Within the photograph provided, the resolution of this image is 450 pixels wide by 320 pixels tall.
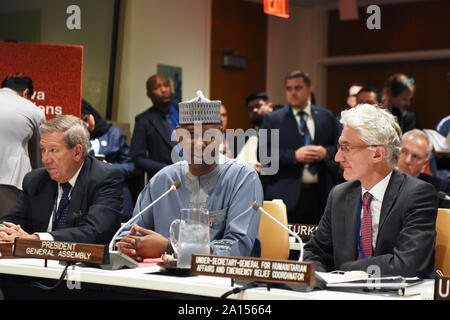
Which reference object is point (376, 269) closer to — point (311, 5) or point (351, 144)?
point (351, 144)

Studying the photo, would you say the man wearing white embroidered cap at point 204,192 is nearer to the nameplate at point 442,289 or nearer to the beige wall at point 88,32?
the nameplate at point 442,289

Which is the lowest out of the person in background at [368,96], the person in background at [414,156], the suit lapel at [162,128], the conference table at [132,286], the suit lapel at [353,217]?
the conference table at [132,286]

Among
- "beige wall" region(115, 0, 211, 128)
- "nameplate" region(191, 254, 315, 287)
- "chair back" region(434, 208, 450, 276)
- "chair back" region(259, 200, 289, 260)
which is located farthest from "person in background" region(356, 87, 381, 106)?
"nameplate" region(191, 254, 315, 287)

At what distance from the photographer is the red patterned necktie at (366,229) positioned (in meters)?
2.88

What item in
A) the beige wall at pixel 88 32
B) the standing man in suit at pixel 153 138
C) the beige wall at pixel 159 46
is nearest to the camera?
the standing man in suit at pixel 153 138

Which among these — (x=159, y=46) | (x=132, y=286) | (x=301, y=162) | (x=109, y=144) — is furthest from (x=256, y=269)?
(x=159, y=46)

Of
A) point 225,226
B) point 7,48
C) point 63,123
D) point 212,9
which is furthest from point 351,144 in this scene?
point 212,9

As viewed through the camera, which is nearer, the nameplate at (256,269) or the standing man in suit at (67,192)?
the nameplate at (256,269)

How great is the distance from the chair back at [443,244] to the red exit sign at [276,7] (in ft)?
6.85

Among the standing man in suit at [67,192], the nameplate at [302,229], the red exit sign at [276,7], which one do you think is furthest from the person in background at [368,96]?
the standing man in suit at [67,192]

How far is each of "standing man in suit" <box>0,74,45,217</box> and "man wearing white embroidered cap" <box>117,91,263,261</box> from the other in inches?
64.7

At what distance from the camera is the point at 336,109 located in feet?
31.7
